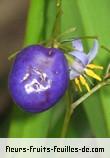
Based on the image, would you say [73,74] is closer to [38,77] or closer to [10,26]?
[38,77]

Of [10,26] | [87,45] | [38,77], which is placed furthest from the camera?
[10,26]

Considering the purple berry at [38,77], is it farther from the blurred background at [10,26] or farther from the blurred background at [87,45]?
the blurred background at [10,26]

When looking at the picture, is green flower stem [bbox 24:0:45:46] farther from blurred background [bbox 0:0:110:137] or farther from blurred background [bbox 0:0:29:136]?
blurred background [bbox 0:0:29:136]

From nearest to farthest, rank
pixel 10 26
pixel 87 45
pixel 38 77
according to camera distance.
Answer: pixel 38 77
pixel 87 45
pixel 10 26

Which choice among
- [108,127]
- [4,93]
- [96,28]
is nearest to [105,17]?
[96,28]

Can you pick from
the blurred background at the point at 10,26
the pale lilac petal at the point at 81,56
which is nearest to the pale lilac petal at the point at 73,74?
the pale lilac petal at the point at 81,56

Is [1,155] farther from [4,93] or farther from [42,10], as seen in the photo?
[4,93]

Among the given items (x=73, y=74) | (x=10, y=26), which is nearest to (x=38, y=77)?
(x=73, y=74)

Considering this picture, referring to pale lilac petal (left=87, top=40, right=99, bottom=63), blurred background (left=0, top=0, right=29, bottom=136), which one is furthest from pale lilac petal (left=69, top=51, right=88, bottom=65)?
blurred background (left=0, top=0, right=29, bottom=136)

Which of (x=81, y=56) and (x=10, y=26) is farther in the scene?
(x=10, y=26)
